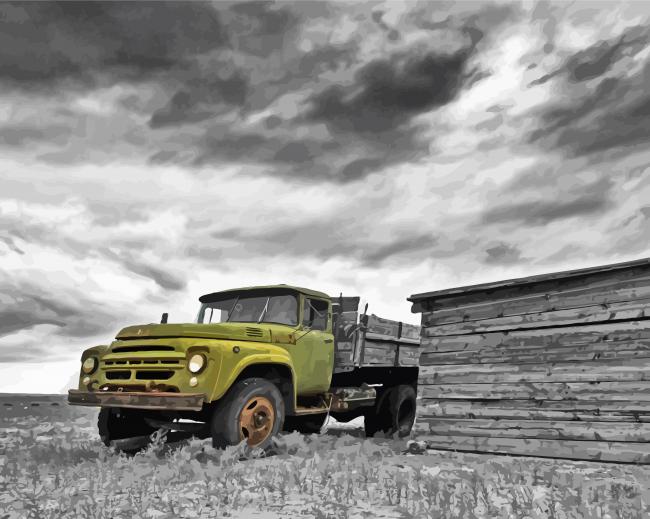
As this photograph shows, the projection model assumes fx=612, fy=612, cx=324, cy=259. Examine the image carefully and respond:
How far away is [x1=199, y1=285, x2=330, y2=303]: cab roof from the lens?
937 cm

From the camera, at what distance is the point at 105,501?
5102mm

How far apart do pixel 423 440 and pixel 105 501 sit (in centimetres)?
587

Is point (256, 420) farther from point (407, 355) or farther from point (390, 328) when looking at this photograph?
point (407, 355)

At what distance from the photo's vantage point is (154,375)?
7.74 metres

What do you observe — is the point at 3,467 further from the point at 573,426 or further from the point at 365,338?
the point at 573,426

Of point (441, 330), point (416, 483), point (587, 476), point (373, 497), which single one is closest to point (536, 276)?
point (441, 330)

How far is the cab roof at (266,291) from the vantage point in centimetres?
937

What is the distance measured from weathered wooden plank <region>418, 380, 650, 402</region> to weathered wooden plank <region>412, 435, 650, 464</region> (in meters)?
0.58

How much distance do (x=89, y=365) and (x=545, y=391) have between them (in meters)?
6.40

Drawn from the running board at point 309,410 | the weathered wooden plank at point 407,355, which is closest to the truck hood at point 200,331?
the running board at point 309,410

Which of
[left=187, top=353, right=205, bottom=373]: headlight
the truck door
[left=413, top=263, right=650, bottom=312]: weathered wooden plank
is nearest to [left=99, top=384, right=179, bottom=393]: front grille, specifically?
[left=187, top=353, right=205, bottom=373]: headlight

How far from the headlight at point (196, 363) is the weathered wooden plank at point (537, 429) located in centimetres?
412

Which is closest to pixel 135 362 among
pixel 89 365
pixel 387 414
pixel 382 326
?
pixel 89 365

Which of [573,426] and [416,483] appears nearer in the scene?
[416,483]
